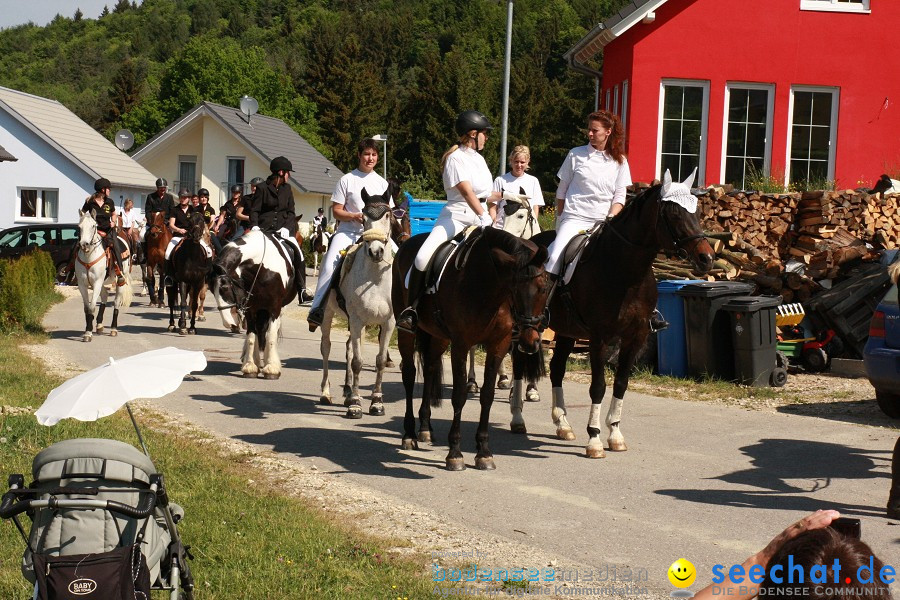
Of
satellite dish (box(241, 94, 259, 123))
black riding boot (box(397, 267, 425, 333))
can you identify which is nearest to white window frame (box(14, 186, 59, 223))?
satellite dish (box(241, 94, 259, 123))

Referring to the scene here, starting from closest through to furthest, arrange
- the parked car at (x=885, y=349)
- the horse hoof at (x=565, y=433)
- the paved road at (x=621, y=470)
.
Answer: the paved road at (x=621, y=470) → the parked car at (x=885, y=349) → the horse hoof at (x=565, y=433)

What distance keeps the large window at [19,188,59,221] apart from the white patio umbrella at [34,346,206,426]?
48.0 meters

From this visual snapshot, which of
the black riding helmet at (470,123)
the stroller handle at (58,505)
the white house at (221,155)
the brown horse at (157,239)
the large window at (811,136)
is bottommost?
the stroller handle at (58,505)

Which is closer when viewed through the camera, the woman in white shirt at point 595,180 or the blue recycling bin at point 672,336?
the woman in white shirt at point 595,180

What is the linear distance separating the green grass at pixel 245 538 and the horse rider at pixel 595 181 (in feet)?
12.4

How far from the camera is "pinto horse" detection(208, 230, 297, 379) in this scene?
14.1 metres

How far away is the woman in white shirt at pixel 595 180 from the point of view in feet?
33.7

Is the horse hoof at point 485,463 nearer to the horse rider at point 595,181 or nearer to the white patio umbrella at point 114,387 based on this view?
the horse rider at point 595,181

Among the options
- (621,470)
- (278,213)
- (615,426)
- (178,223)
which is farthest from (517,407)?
(178,223)

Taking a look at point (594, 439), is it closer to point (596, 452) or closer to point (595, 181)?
point (596, 452)

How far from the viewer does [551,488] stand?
8.38m

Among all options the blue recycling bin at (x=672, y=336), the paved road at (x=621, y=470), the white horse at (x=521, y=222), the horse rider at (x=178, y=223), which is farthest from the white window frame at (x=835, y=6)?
the horse rider at (x=178, y=223)

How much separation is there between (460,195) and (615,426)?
258cm

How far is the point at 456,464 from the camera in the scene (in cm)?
893
